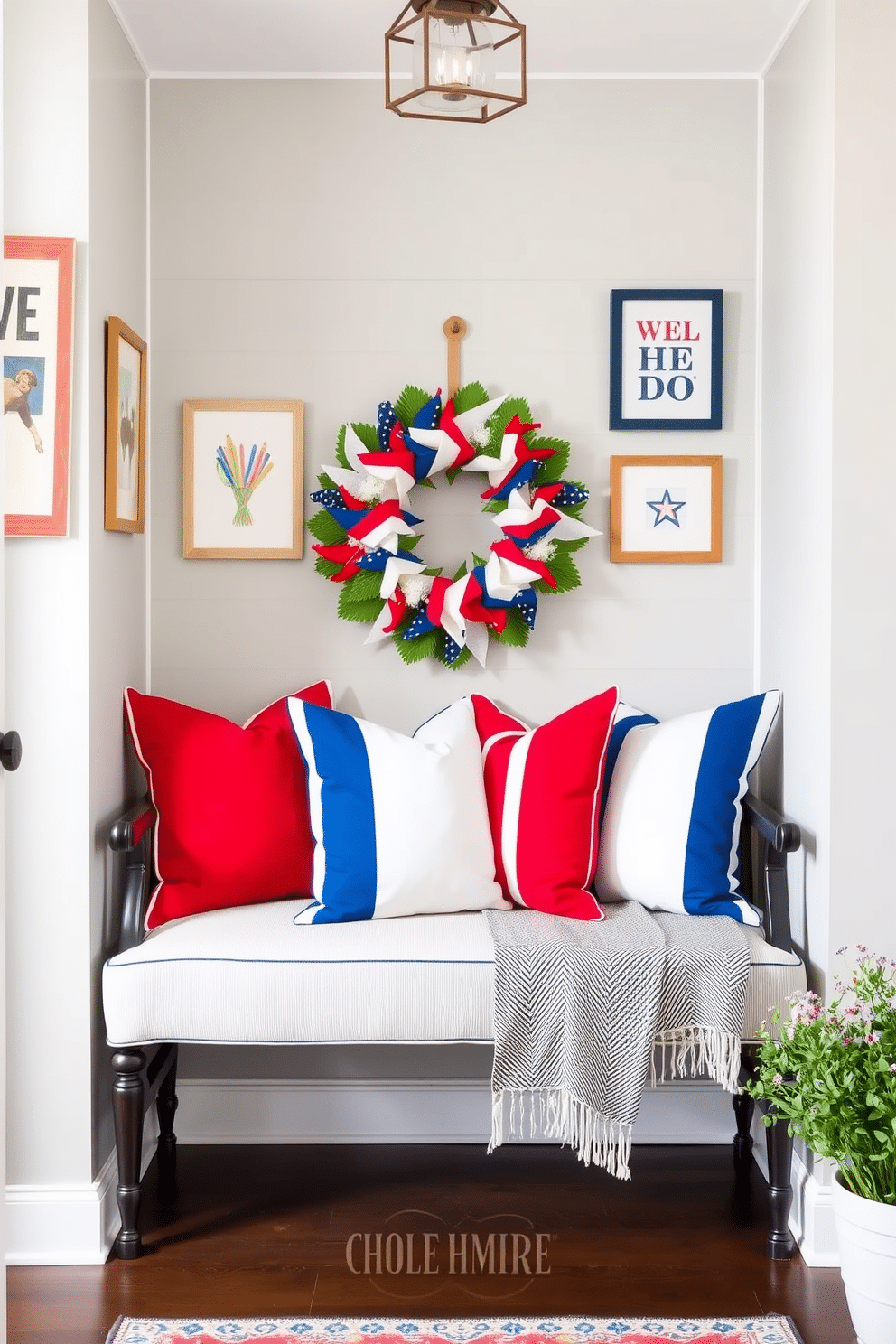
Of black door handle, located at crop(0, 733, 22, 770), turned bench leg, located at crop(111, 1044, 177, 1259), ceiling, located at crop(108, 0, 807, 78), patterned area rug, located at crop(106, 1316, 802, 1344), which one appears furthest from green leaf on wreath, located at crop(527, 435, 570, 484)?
patterned area rug, located at crop(106, 1316, 802, 1344)

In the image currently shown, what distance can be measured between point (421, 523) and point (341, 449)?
26cm

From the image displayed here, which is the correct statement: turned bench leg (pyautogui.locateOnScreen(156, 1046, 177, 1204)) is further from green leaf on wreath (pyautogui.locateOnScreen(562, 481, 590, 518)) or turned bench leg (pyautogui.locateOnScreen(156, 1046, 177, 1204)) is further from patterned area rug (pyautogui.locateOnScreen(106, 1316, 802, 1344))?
green leaf on wreath (pyautogui.locateOnScreen(562, 481, 590, 518))

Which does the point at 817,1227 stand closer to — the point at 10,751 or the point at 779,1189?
the point at 779,1189

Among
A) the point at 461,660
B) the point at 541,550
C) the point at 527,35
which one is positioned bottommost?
the point at 461,660

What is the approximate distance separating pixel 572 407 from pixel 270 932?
1.45m

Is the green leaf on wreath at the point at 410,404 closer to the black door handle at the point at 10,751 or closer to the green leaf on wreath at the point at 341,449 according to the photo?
the green leaf on wreath at the point at 341,449

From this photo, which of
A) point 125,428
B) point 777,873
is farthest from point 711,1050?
point 125,428

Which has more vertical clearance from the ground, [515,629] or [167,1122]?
[515,629]

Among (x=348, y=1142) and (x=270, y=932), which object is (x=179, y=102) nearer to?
(x=270, y=932)

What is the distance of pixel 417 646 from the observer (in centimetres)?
288

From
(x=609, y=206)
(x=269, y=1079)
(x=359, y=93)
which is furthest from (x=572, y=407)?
(x=269, y=1079)

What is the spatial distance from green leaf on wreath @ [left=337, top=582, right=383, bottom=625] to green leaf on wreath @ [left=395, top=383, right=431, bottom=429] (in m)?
0.42

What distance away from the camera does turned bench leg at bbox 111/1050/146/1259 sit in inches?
89.1

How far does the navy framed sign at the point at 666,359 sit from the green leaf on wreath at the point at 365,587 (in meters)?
0.69
